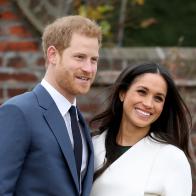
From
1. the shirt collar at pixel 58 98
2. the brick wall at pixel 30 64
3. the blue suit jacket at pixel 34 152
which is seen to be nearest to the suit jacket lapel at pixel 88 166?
the blue suit jacket at pixel 34 152

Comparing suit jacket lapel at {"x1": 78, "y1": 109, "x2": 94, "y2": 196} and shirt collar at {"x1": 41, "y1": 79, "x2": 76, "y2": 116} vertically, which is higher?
shirt collar at {"x1": 41, "y1": 79, "x2": 76, "y2": 116}

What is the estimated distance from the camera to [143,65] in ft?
14.1

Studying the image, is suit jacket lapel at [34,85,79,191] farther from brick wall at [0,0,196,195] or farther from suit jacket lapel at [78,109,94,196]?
brick wall at [0,0,196,195]

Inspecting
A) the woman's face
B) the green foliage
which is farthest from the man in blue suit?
the green foliage

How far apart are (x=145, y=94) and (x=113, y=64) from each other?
7.22ft

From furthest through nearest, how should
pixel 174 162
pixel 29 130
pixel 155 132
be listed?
pixel 155 132 → pixel 174 162 → pixel 29 130

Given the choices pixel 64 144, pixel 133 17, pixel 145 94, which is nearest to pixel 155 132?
pixel 145 94

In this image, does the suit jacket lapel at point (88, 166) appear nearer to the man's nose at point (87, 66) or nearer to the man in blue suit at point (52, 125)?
the man in blue suit at point (52, 125)

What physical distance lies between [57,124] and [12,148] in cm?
29

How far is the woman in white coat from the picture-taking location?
4016mm

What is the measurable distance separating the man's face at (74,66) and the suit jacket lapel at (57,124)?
0.08 metres

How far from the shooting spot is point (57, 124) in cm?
384

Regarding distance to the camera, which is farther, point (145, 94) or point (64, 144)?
point (145, 94)

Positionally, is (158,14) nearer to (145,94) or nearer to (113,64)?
(113,64)
